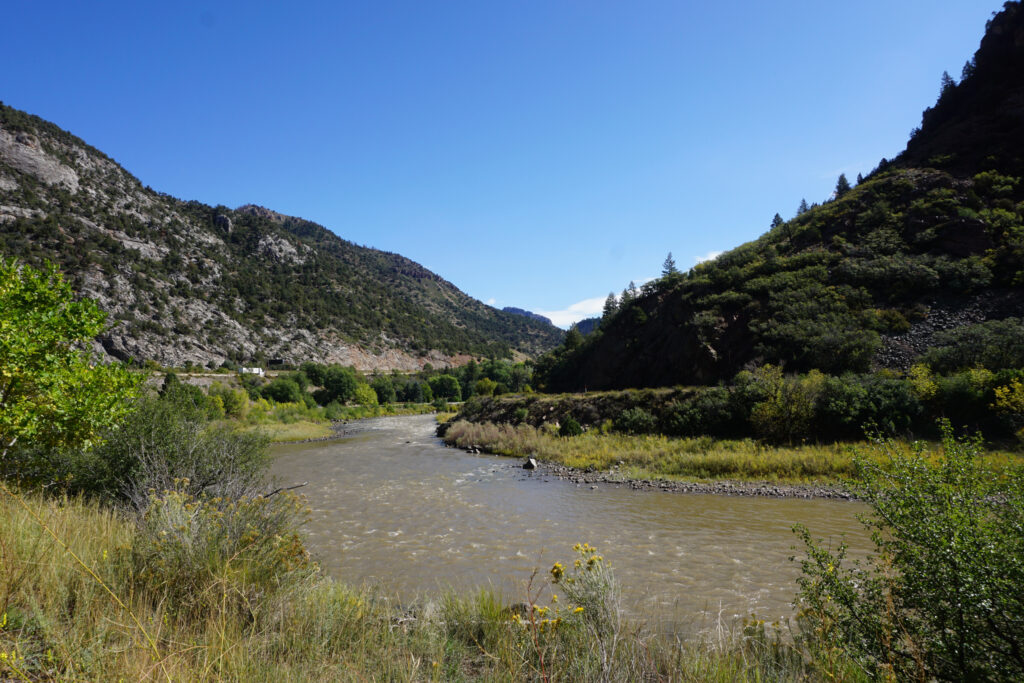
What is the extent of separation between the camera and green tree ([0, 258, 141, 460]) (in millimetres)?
5758

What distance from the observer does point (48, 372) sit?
6035 millimetres

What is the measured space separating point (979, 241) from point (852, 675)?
140 ft

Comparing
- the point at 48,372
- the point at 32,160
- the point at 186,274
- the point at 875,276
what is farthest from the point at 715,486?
the point at 32,160

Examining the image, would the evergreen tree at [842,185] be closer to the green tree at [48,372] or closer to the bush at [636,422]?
the bush at [636,422]

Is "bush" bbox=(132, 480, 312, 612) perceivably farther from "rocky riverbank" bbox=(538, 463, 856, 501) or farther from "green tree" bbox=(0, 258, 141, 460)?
"rocky riverbank" bbox=(538, 463, 856, 501)

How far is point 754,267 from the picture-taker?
40.4 meters

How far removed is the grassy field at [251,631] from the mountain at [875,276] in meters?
28.3

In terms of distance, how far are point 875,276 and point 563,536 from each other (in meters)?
33.1

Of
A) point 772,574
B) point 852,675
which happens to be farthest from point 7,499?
point 772,574

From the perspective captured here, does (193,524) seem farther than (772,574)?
No

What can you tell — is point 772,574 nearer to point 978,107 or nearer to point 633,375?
point 633,375

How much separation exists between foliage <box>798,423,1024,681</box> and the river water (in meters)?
0.93

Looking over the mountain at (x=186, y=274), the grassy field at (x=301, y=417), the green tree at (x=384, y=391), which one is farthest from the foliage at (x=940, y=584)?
the green tree at (x=384, y=391)

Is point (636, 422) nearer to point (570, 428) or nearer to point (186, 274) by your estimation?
point (570, 428)
